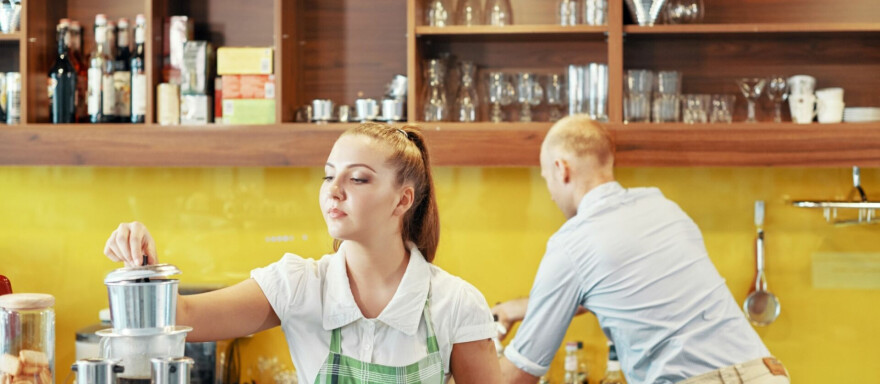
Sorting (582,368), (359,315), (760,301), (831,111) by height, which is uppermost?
(831,111)

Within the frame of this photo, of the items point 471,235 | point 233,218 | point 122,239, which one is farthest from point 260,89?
point 122,239

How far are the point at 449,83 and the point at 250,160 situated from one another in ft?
2.13

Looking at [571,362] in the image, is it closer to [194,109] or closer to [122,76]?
[194,109]

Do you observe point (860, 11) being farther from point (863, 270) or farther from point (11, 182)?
point (11, 182)

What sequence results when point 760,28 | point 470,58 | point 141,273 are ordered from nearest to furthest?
point 141,273 → point 760,28 → point 470,58

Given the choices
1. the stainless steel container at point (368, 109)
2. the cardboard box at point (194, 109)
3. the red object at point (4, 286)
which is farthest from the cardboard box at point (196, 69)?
the red object at point (4, 286)

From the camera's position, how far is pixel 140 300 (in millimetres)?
1112

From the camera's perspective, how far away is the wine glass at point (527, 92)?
9.97 ft

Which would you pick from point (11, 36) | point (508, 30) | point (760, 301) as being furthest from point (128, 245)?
point (760, 301)

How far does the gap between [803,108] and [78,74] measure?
225 centimetres

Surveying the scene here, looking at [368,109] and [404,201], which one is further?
[368,109]

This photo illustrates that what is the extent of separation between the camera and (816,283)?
126 inches

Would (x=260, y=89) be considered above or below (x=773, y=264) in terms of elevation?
above

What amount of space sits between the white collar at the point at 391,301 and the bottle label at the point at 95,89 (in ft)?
5.26
